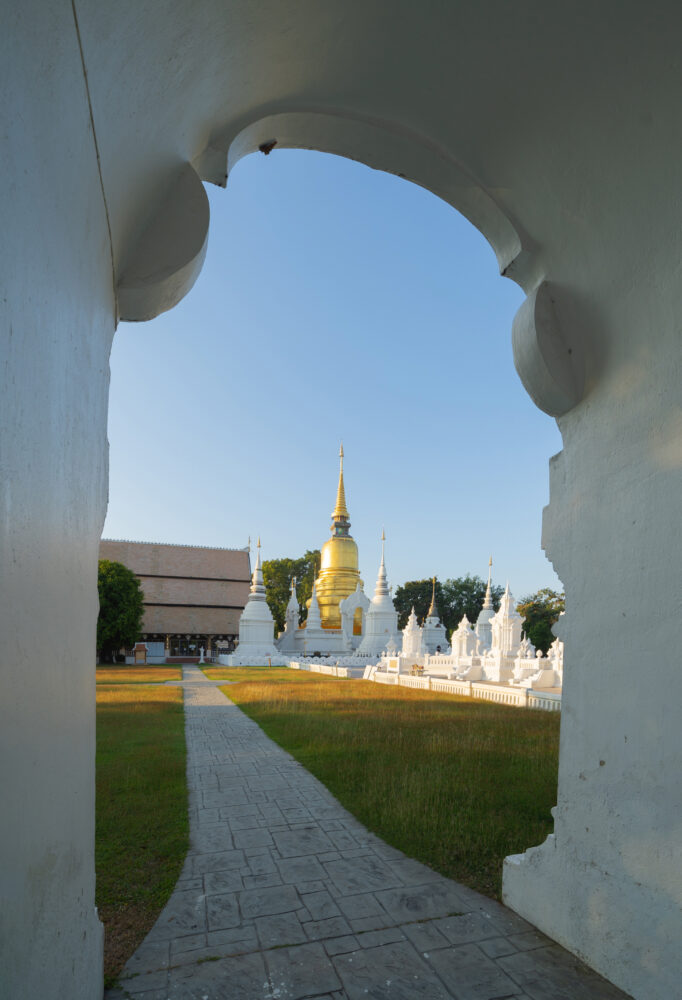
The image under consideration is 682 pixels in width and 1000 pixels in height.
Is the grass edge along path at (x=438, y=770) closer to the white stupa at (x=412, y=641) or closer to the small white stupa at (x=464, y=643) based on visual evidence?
the small white stupa at (x=464, y=643)

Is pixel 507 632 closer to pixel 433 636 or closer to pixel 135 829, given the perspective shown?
pixel 433 636

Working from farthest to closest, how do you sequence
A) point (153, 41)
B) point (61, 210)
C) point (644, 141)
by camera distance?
point (644, 141) < point (153, 41) < point (61, 210)

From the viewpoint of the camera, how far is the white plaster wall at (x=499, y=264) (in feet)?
4.10

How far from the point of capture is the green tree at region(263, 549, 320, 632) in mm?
53544

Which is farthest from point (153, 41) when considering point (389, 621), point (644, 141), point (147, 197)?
point (389, 621)

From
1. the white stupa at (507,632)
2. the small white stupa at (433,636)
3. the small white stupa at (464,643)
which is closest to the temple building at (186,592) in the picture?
the small white stupa at (433,636)

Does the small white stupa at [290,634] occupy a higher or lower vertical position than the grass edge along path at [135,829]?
lower

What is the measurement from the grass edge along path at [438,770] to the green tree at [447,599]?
4655 centimetres

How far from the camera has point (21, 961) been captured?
118 centimetres

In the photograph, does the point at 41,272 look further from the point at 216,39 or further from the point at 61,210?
the point at 216,39

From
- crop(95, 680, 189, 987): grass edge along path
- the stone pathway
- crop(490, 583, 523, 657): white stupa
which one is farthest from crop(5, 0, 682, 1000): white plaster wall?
crop(490, 583, 523, 657): white stupa

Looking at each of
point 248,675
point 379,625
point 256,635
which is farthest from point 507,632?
point 256,635

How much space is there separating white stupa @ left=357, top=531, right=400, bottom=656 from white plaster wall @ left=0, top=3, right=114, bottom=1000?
31475mm

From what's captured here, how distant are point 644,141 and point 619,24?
46 centimetres
